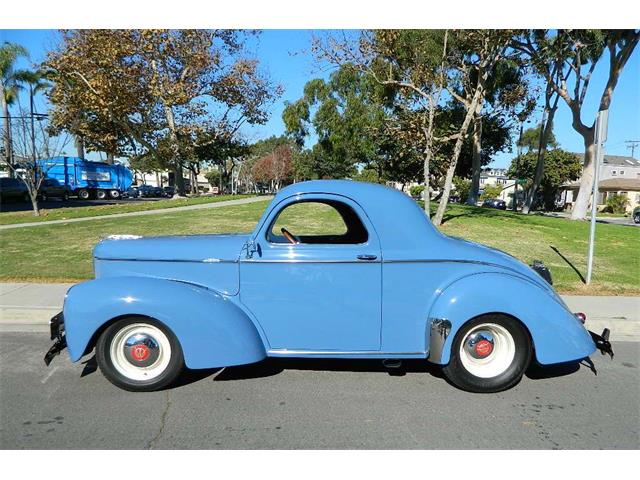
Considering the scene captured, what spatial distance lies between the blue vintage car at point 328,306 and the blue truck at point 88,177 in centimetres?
3229

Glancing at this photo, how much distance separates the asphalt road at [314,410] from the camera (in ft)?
9.43

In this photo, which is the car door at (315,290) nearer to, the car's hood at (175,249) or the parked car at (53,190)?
the car's hood at (175,249)

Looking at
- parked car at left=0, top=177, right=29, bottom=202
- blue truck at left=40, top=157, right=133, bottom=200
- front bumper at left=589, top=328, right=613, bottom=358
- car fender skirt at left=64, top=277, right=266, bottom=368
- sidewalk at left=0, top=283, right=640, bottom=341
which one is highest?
blue truck at left=40, top=157, right=133, bottom=200

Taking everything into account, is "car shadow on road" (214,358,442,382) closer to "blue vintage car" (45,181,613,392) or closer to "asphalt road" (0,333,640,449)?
"asphalt road" (0,333,640,449)

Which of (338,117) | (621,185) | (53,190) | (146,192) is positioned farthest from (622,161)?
(53,190)

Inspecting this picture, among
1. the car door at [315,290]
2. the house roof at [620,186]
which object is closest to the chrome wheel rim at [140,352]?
the car door at [315,290]

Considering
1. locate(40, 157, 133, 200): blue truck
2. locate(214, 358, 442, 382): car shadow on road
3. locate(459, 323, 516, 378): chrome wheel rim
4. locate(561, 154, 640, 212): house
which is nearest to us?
locate(459, 323, 516, 378): chrome wheel rim

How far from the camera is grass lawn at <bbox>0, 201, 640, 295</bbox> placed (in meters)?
7.48

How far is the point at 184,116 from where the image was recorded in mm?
22828

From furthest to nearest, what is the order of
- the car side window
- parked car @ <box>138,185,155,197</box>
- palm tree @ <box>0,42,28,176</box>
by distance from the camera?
parked car @ <box>138,185,155,197</box> → palm tree @ <box>0,42,28,176</box> → the car side window

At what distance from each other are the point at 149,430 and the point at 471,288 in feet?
8.62

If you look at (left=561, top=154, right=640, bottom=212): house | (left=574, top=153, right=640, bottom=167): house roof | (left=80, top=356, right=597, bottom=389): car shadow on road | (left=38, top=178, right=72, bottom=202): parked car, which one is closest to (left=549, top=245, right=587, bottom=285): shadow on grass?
(left=80, top=356, right=597, bottom=389): car shadow on road

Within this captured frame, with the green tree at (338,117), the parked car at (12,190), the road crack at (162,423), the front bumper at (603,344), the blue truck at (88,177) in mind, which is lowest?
the road crack at (162,423)

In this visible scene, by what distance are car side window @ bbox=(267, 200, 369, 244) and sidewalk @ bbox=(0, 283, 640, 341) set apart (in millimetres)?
3244
